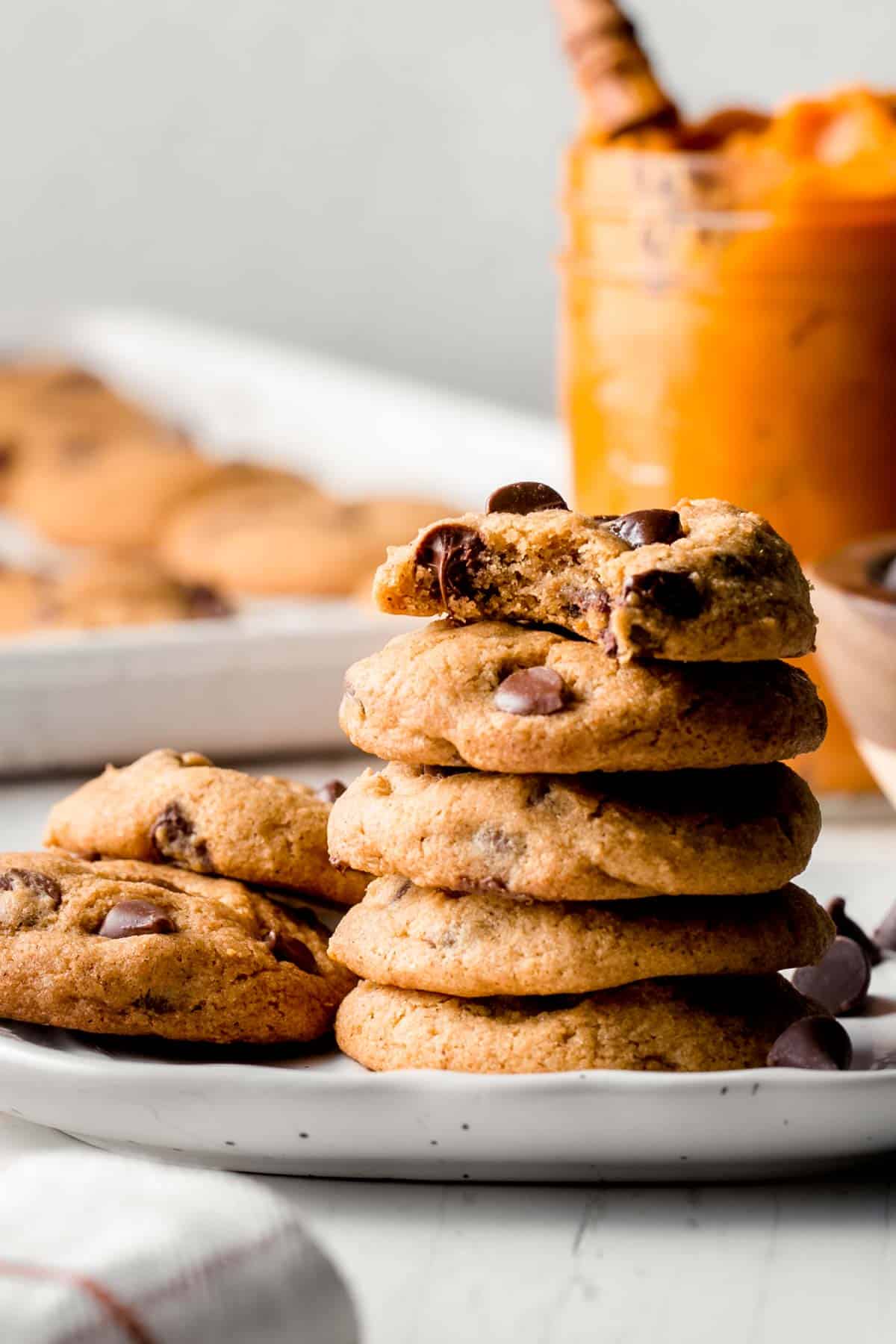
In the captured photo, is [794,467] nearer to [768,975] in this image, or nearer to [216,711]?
[216,711]

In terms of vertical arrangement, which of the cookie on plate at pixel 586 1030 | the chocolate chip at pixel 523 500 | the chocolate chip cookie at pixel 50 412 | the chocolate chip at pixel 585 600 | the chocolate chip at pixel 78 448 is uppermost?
the chocolate chip at pixel 523 500

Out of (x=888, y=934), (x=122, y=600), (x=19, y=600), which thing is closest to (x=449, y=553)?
(x=888, y=934)

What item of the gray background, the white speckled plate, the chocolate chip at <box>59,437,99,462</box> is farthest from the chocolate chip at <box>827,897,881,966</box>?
the gray background

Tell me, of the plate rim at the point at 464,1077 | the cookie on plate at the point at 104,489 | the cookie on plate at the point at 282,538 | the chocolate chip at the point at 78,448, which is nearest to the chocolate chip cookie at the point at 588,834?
the plate rim at the point at 464,1077

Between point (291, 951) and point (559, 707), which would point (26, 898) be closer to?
point (291, 951)

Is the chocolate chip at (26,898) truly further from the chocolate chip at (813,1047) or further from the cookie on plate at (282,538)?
the cookie on plate at (282,538)

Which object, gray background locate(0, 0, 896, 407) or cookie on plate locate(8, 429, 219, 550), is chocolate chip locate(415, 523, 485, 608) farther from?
gray background locate(0, 0, 896, 407)

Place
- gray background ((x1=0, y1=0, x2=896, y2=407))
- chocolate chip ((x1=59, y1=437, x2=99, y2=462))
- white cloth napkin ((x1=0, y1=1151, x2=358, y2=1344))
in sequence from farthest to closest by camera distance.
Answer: gray background ((x1=0, y1=0, x2=896, y2=407)), chocolate chip ((x1=59, y1=437, x2=99, y2=462)), white cloth napkin ((x1=0, y1=1151, x2=358, y2=1344))
